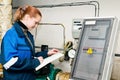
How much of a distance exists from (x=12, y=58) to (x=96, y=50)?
0.77 m

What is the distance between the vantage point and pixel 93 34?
6.68 ft

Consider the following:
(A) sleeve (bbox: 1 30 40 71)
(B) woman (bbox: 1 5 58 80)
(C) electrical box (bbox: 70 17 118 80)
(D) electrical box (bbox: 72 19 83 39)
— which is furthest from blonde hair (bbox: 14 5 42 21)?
(D) electrical box (bbox: 72 19 83 39)

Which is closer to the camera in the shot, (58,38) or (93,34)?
(93,34)

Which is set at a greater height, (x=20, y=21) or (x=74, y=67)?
(x=20, y=21)

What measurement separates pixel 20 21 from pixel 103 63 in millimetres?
873

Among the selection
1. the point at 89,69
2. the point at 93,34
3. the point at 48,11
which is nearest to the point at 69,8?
the point at 48,11

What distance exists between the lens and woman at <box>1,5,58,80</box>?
1.91 m

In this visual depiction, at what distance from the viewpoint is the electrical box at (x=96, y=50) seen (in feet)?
6.09

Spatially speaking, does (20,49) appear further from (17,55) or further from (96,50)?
(96,50)

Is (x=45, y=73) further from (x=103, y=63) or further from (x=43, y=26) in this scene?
(x=103, y=63)

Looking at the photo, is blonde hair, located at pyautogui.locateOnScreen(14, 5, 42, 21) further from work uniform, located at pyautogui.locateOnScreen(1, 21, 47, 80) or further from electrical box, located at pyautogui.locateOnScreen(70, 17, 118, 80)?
electrical box, located at pyautogui.locateOnScreen(70, 17, 118, 80)

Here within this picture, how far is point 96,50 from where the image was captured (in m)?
1.97

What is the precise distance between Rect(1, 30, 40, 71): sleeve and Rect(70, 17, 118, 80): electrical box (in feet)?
1.53

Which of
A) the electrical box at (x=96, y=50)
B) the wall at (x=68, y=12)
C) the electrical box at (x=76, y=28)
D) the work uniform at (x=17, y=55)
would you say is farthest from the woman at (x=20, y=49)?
the wall at (x=68, y=12)
